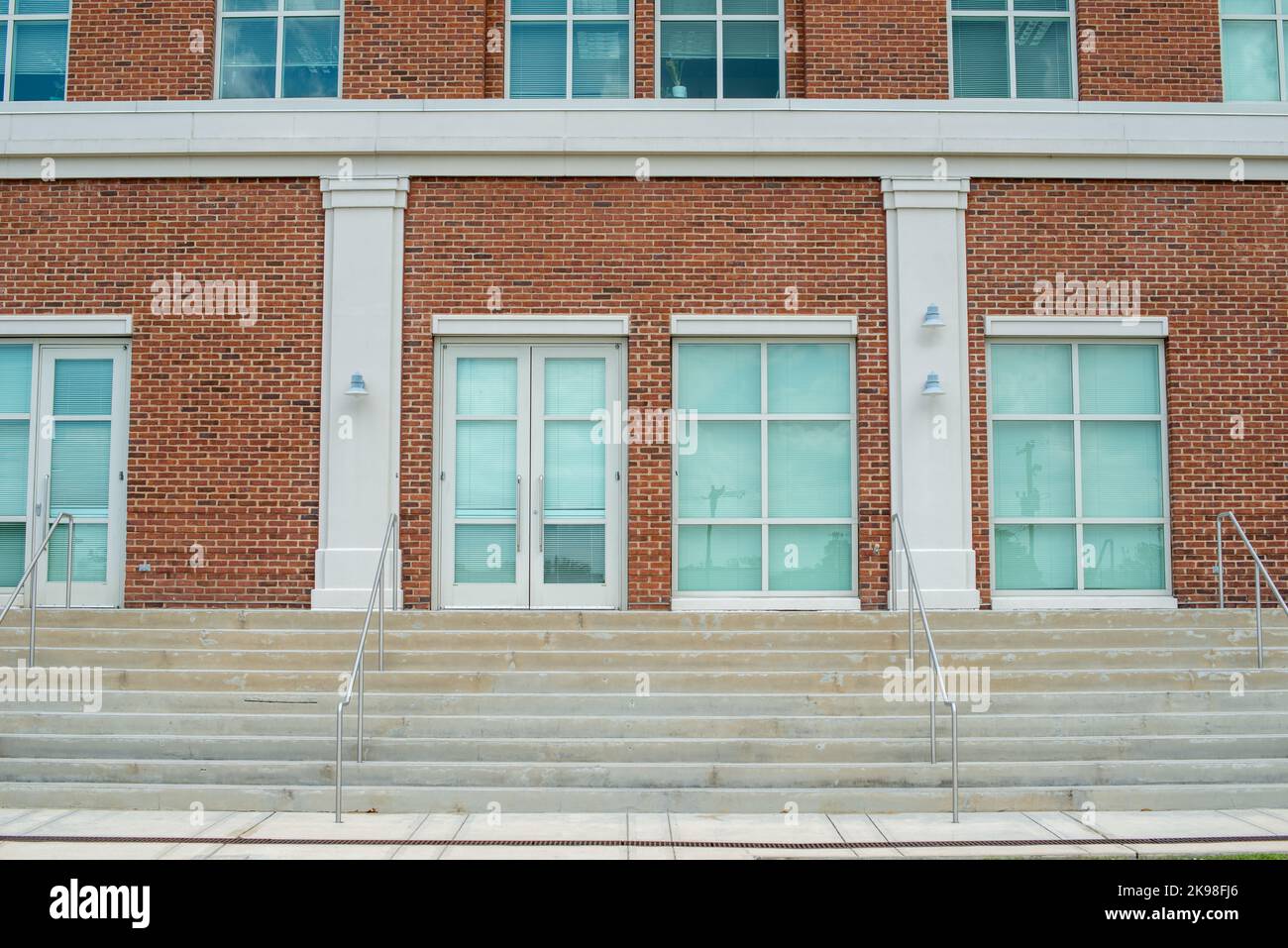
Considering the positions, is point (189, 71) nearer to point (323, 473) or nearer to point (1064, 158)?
point (323, 473)

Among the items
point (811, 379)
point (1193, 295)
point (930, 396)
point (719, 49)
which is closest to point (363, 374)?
point (811, 379)

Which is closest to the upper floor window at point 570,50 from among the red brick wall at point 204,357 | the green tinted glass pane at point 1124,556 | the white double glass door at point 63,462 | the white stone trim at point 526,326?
the white stone trim at point 526,326

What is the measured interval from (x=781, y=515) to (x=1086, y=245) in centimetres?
432

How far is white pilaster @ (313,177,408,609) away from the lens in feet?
38.1

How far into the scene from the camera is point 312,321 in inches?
469

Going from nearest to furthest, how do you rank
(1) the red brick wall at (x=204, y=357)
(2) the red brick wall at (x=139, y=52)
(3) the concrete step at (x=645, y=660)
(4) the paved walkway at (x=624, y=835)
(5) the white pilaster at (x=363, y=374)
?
(4) the paved walkway at (x=624, y=835)
(3) the concrete step at (x=645, y=660)
(5) the white pilaster at (x=363, y=374)
(1) the red brick wall at (x=204, y=357)
(2) the red brick wall at (x=139, y=52)

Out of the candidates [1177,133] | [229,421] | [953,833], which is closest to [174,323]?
[229,421]

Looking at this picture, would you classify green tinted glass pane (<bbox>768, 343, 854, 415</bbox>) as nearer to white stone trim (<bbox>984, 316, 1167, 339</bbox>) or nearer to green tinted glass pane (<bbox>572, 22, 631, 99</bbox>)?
white stone trim (<bbox>984, 316, 1167, 339</bbox>)

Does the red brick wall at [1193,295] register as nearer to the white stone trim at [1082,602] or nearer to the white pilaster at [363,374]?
the white stone trim at [1082,602]

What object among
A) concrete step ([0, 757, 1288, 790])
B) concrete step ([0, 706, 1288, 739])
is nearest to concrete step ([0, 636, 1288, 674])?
concrete step ([0, 706, 1288, 739])

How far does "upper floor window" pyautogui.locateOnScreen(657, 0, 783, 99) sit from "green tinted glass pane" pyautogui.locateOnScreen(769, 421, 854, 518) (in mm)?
3761

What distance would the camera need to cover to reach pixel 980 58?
496 inches

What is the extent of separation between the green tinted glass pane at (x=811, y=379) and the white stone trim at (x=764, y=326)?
215 millimetres

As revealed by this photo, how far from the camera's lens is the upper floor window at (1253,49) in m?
12.6
